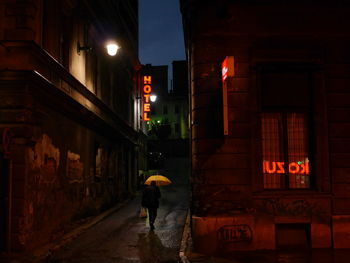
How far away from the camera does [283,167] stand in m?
10.4

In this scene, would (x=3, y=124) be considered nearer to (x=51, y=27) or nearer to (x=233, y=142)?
(x=51, y=27)

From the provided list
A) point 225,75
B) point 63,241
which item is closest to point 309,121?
point 225,75

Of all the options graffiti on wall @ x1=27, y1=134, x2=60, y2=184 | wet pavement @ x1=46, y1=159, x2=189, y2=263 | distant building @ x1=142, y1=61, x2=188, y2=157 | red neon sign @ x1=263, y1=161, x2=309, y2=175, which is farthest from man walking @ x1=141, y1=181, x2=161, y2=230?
distant building @ x1=142, y1=61, x2=188, y2=157

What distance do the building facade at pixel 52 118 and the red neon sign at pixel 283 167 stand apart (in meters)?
6.33

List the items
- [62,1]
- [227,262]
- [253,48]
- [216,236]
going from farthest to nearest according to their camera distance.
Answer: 1. [62,1]
2. [253,48]
3. [216,236]
4. [227,262]

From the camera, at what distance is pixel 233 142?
1005cm

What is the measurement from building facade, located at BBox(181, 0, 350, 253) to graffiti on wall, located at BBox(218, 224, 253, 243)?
25 millimetres

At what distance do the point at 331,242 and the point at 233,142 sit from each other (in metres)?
3.59

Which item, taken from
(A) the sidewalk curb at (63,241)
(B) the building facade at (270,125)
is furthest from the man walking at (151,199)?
(B) the building facade at (270,125)

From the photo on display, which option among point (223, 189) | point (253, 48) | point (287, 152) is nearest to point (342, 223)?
point (287, 152)

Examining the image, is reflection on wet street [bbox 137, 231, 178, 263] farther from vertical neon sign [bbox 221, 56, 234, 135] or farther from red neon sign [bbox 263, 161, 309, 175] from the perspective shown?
vertical neon sign [bbox 221, 56, 234, 135]

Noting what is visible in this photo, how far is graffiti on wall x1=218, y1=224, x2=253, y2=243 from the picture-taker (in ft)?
31.8

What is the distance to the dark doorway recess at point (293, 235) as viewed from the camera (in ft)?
32.8

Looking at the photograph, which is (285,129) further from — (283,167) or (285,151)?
(283,167)
